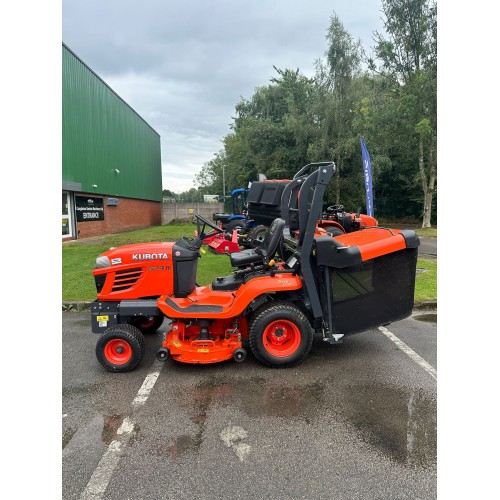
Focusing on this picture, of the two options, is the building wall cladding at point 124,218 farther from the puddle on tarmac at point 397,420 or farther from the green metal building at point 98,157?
the puddle on tarmac at point 397,420

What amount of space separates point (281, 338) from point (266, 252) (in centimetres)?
100

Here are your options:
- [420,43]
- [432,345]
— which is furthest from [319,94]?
[432,345]

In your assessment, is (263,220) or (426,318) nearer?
(426,318)

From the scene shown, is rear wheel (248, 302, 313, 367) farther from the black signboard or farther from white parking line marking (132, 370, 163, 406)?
the black signboard

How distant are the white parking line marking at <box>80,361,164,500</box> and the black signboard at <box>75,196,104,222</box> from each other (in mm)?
15458

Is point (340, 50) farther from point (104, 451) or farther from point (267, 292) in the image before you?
point (104, 451)

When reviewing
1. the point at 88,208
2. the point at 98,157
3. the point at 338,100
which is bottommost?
the point at 88,208

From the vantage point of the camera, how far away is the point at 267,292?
3.83 metres

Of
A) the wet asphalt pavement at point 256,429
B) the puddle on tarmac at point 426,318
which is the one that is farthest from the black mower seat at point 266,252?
the puddle on tarmac at point 426,318

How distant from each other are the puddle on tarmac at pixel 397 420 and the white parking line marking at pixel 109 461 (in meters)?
1.74

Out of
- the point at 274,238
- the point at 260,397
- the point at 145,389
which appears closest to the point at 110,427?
the point at 145,389

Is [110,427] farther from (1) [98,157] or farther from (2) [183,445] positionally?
(1) [98,157]

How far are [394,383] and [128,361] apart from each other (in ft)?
8.69

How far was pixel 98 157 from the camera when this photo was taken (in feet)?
62.0
